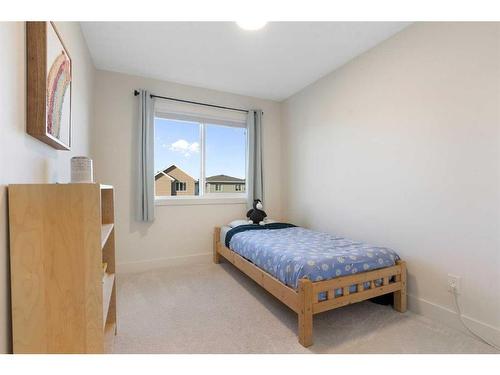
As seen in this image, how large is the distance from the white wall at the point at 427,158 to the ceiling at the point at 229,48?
0.24 meters

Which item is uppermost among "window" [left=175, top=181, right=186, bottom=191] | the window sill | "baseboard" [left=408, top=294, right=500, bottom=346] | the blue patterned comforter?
"window" [left=175, top=181, right=186, bottom=191]

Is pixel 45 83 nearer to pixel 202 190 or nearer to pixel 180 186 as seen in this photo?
pixel 180 186

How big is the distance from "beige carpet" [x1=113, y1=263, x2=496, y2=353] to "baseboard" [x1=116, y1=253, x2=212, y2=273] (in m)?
0.45

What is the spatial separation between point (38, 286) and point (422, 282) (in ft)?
7.94

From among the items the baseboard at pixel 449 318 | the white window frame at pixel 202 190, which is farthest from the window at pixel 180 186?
the baseboard at pixel 449 318

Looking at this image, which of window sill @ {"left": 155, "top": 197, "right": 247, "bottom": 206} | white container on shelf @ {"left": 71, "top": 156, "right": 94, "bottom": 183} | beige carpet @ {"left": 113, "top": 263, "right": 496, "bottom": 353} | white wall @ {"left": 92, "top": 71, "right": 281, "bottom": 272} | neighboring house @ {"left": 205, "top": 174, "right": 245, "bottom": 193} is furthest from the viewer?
neighboring house @ {"left": 205, "top": 174, "right": 245, "bottom": 193}

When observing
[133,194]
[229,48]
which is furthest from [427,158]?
[133,194]

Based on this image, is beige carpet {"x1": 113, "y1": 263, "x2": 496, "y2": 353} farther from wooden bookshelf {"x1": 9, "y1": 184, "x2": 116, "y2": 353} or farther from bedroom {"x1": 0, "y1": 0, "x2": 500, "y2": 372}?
A: wooden bookshelf {"x1": 9, "y1": 184, "x2": 116, "y2": 353}

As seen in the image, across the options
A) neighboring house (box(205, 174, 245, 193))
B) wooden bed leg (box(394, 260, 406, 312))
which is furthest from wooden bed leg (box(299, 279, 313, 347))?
neighboring house (box(205, 174, 245, 193))

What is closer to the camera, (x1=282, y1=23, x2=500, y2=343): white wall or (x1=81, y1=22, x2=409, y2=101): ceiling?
(x1=282, y1=23, x2=500, y2=343): white wall

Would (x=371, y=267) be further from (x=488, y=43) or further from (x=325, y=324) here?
(x=488, y=43)

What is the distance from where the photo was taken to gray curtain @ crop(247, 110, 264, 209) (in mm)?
3400
